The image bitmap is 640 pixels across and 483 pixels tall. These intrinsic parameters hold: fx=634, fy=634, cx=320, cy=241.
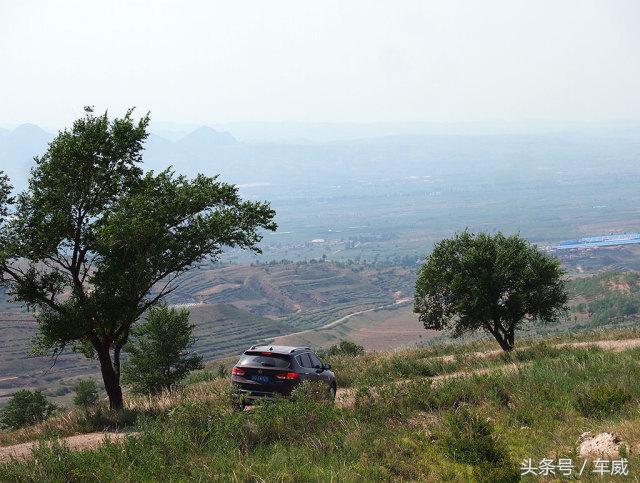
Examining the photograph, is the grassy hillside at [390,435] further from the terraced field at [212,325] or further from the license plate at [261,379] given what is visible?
the terraced field at [212,325]

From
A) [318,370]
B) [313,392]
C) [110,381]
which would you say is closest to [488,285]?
[318,370]

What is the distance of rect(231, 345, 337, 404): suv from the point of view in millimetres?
15625

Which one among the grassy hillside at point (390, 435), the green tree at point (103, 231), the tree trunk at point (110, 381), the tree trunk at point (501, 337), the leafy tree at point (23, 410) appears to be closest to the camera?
the grassy hillside at point (390, 435)

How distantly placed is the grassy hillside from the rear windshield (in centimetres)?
269

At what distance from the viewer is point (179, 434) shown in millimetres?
10539

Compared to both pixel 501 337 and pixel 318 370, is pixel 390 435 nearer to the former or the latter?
pixel 318 370

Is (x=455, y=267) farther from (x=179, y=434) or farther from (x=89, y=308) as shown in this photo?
(x=179, y=434)

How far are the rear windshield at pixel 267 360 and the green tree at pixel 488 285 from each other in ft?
50.1

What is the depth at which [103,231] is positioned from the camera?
56.9 feet

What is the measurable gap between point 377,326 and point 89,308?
144892 mm

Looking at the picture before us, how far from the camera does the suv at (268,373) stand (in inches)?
615

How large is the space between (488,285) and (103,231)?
61.9 ft

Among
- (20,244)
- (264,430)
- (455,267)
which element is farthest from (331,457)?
(455,267)

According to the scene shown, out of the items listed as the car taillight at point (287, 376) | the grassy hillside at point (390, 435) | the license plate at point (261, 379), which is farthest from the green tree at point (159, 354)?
the grassy hillside at point (390, 435)
